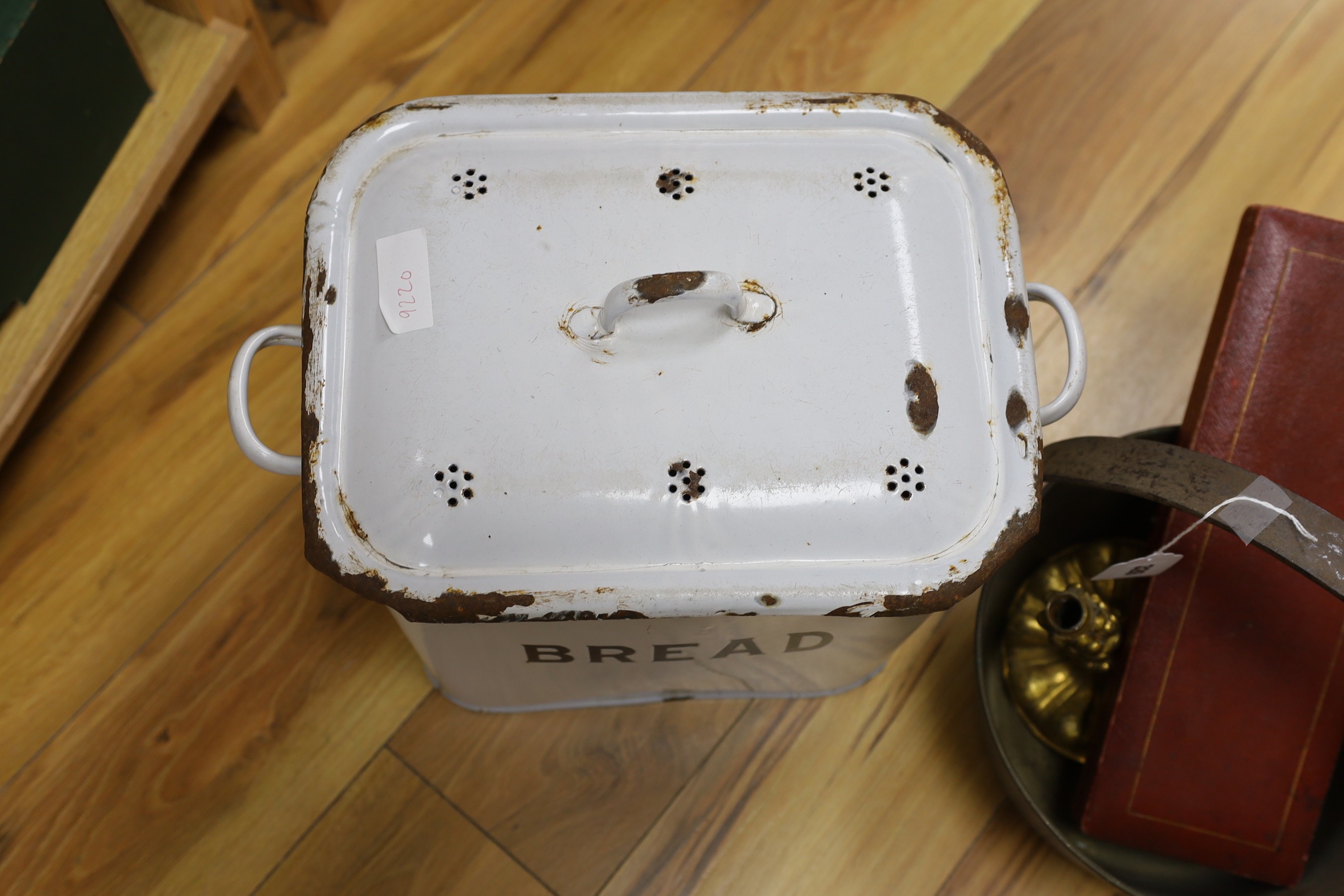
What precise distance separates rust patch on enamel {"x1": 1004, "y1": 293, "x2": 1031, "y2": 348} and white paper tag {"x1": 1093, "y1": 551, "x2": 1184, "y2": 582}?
0.18 meters

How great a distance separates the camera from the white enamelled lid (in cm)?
59

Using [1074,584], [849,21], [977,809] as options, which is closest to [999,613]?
[1074,584]

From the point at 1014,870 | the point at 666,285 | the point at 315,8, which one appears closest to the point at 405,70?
the point at 315,8

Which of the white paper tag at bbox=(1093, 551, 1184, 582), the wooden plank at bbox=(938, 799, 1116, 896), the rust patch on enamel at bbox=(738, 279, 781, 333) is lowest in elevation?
the wooden plank at bbox=(938, 799, 1116, 896)

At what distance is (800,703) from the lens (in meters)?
0.93

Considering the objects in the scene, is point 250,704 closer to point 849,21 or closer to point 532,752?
point 532,752

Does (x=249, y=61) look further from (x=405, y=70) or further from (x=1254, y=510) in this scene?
(x=1254, y=510)

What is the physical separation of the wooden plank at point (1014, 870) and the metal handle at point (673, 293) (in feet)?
1.89

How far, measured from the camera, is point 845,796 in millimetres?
900

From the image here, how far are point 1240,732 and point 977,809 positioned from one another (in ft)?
0.81

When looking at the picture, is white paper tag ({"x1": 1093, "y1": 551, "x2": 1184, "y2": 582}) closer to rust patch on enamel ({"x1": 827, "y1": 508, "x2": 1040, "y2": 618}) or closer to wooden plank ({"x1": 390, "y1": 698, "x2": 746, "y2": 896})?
rust patch on enamel ({"x1": 827, "y1": 508, "x2": 1040, "y2": 618})

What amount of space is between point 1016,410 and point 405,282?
40 centimetres

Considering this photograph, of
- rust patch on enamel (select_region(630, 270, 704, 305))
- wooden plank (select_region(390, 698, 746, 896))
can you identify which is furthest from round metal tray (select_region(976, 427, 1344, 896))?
rust patch on enamel (select_region(630, 270, 704, 305))

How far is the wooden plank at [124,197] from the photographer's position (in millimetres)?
923
